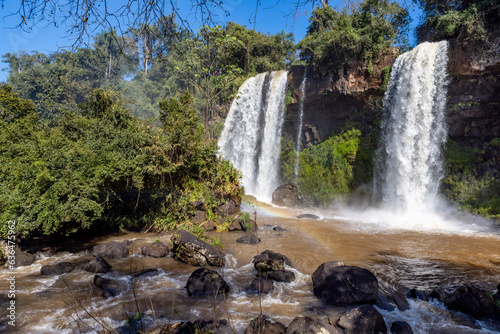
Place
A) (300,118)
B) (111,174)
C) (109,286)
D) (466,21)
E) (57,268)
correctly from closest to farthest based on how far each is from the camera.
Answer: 1. (109,286)
2. (57,268)
3. (111,174)
4. (466,21)
5. (300,118)

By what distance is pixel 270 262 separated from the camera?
615 centimetres

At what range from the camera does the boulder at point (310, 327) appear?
3562mm

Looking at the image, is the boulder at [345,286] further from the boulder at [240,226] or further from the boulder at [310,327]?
the boulder at [240,226]

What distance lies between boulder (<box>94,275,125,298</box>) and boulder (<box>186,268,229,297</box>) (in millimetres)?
1280

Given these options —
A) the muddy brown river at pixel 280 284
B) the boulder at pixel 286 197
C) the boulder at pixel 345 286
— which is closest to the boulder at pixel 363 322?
the muddy brown river at pixel 280 284

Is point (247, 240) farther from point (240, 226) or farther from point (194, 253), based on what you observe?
point (194, 253)

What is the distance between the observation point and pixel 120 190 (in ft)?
29.5

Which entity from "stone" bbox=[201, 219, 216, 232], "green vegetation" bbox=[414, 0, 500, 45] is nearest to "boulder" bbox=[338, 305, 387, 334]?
"stone" bbox=[201, 219, 216, 232]

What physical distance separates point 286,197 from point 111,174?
36.1 ft

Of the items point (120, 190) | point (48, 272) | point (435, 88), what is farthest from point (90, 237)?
point (435, 88)

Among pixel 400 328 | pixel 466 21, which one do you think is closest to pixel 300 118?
pixel 466 21

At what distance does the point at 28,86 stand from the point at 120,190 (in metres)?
41.7

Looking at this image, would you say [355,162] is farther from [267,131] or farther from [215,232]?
[215,232]

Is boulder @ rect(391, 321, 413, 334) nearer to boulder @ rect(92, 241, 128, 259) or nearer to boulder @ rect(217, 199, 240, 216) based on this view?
boulder @ rect(92, 241, 128, 259)
